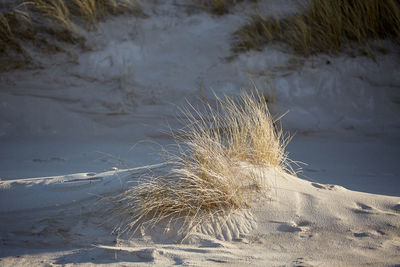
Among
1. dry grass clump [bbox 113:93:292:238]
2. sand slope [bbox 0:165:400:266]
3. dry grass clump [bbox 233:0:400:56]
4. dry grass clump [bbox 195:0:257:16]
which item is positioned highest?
dry grass clump [bbox 195:0:257:16]

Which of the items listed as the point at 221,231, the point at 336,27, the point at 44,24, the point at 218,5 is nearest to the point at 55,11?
the point at 44,24

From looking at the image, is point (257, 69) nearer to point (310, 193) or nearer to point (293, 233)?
point (310, 193)

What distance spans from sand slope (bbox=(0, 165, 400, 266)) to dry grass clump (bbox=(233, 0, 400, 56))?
10.8ft

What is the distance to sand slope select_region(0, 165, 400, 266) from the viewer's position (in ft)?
7.16

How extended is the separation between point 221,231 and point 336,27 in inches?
166

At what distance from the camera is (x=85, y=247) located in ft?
7.57

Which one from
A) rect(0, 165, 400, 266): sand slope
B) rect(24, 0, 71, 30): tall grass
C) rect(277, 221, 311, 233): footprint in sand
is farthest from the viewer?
rect(24, 0, 71, 30): tall grass

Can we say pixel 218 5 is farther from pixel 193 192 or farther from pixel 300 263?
pixel 300 263

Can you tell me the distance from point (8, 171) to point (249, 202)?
10.2 feet

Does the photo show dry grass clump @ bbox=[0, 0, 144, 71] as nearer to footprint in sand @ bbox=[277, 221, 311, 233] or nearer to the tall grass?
the tall grass

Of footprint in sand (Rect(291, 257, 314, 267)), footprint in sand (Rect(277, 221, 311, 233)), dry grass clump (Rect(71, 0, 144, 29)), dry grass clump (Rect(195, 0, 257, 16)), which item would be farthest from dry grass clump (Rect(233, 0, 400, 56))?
footprint in sand (Rect(291, 257, 314, 267))

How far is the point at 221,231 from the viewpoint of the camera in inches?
95.0

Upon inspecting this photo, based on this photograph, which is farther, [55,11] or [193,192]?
[55,11]

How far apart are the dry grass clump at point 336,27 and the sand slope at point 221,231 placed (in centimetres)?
330
